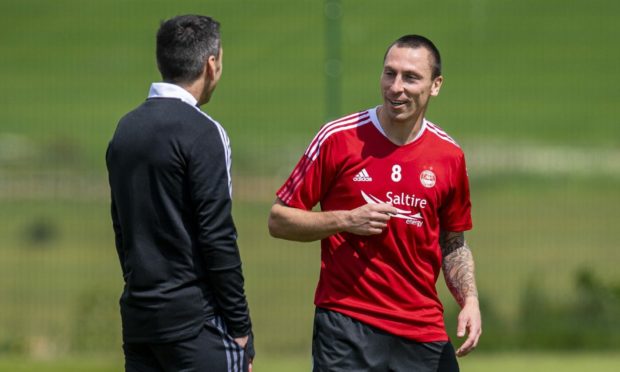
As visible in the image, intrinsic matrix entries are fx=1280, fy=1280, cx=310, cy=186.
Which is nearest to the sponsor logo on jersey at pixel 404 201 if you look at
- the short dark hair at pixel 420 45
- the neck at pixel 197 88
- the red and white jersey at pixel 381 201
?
the red and white jersey at pixel 381 201

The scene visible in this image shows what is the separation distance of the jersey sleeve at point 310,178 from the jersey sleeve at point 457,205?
0.49 metres

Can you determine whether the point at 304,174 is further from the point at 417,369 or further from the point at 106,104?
the point at 106,104

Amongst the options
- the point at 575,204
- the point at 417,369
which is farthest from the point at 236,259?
the point at 575,204

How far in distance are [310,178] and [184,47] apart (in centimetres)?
88

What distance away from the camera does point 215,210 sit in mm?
4340

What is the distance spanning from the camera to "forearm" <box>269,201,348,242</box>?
4.89 metres

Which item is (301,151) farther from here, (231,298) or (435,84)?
(231,298)

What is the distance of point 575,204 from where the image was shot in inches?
501

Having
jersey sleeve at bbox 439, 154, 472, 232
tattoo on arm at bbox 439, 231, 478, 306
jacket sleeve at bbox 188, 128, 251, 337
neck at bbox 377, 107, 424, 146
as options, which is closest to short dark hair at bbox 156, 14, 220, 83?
jacket sleeve at bbox 188, 128, 251, 337

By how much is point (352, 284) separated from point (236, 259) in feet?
2.56

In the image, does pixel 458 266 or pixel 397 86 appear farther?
pixel 458 266

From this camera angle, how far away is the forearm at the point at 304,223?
4.89m

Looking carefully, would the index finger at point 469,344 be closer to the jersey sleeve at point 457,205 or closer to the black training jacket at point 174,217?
the jersey sleeve at point 457,205

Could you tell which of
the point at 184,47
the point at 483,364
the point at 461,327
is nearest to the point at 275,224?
the point at 461,327
